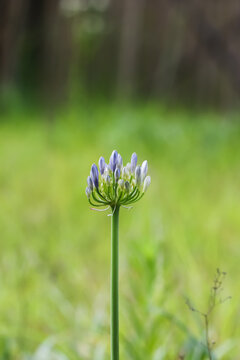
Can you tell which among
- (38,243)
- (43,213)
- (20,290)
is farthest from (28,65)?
(20,290)

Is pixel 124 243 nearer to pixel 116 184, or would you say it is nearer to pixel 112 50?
pixel 116 184

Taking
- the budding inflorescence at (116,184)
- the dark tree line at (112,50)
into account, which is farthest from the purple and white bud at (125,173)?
the dark tree line at (112,50)

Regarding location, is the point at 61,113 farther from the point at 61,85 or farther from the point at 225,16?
the point at 225,16

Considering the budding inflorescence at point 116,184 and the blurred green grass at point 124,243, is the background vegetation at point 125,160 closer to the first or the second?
the blurred green grass at point 124,243

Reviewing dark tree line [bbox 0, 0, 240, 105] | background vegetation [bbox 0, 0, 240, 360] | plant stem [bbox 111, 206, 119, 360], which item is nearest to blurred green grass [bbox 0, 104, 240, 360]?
background vegetation [bbox 0, 0, 240, 360]

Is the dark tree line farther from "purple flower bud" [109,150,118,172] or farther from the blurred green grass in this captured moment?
"purple flower bud" [109,150,118,172]
